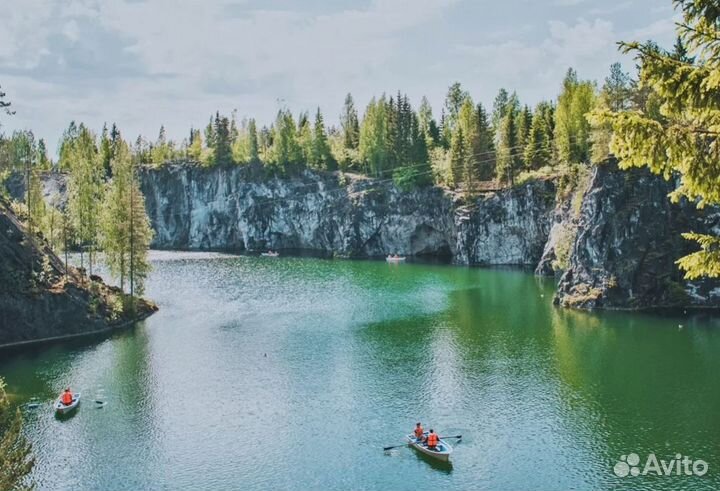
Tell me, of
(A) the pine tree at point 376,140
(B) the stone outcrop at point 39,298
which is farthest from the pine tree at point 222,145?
(B) the stone outcrop at point 39,298

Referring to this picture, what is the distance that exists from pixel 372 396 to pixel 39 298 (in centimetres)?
3450

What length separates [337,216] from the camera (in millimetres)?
141000

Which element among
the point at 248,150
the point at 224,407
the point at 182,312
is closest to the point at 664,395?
the point at 224,407

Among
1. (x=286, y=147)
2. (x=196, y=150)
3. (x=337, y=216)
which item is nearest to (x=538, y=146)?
(x=337, y=216)

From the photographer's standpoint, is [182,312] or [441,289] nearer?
[182,312]

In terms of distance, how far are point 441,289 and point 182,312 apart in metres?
34.7

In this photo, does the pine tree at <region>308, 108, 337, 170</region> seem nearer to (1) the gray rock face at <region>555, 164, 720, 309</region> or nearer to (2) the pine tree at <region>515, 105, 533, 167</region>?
(2) the pine tree at <region>515, 105, 533, 167</region>

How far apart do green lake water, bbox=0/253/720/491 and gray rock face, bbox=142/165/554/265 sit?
3942 centimetres

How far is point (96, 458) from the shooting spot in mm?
33594

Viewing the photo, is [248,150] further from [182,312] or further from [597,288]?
[597,288]

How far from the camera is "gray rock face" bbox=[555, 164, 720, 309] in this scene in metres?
69.9

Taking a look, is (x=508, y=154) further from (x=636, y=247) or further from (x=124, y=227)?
(x=124, y=227)

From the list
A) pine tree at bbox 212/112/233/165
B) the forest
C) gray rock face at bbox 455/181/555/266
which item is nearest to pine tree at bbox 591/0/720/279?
the forest

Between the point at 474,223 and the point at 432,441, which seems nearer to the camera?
the point at 432,441
